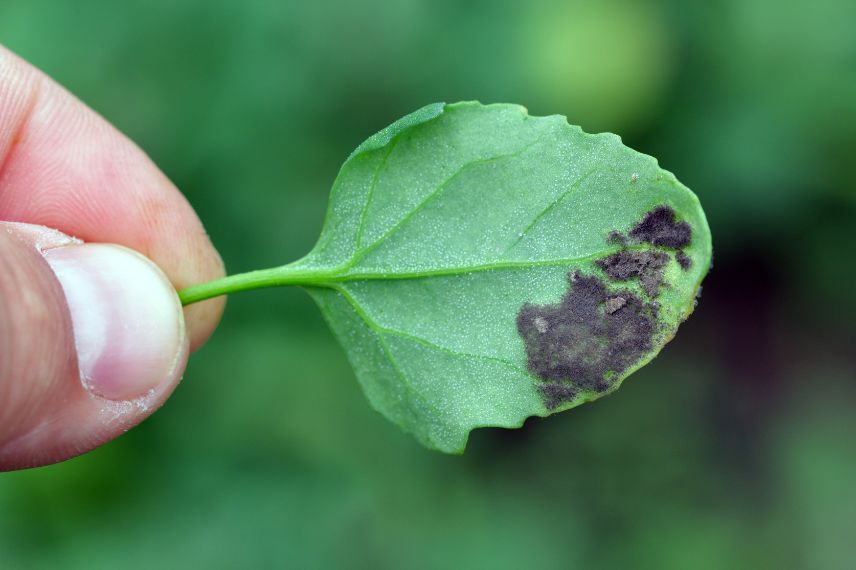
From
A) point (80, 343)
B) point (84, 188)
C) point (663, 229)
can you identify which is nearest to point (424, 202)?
point (663, 229)

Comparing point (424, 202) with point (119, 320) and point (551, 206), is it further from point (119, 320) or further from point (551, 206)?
point (119, 320)

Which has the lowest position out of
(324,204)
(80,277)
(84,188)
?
(324,204)

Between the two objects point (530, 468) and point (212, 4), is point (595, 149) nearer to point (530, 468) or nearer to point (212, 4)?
point (530, 468)

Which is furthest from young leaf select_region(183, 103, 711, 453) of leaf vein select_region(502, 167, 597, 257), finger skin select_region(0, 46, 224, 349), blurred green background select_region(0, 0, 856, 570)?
blurred green background select_region(0, 0, 856, 570)

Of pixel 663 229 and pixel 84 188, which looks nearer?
pixel 663 229

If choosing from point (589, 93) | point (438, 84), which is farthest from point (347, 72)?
point (589, 93)

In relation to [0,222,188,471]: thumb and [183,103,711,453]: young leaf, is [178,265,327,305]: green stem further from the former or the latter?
[0,222,188,471]: thumb
